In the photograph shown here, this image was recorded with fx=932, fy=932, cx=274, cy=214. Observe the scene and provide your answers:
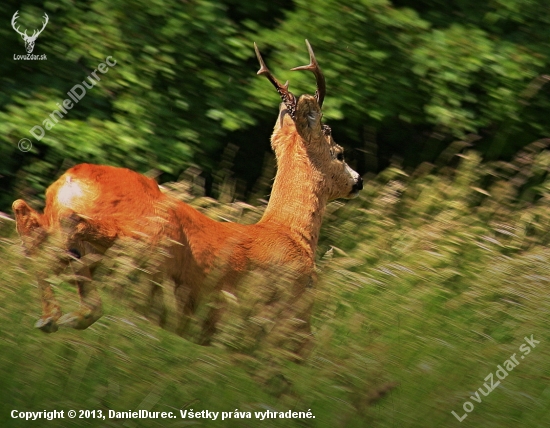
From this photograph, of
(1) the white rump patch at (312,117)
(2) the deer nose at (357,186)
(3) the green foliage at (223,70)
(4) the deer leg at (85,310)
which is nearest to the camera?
(4) the deer leg at (85,310)

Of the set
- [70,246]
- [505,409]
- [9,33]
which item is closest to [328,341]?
[505,409]

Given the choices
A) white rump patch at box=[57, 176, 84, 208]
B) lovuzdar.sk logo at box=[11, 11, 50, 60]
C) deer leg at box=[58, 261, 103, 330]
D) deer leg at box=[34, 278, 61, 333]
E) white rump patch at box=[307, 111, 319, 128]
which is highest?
white rump patch at box=[307, 111, 319, 128]

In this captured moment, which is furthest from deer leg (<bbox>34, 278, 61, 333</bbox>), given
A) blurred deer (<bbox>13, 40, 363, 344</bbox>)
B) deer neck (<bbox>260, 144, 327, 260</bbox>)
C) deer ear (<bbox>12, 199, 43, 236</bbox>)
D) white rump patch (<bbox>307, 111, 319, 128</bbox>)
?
white rump patch (<bbox>307, 111, 319, 128</bbox>)

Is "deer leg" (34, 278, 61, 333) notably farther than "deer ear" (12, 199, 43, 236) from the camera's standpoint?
No

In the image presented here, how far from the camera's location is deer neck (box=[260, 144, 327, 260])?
19.2 ft

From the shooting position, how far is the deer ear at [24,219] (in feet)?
15.7

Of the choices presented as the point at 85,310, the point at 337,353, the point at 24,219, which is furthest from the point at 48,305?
the point at 337,353

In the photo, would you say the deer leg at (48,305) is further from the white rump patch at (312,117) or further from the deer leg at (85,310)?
the white rump patch at (312,117)

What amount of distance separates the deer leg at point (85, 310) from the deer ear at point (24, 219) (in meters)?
Result: 0.56

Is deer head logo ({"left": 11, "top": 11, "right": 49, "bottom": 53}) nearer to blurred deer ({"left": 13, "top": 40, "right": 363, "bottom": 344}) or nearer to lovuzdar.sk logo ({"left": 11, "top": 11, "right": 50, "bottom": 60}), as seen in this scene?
lovuzdar.sk logo ({"left": 11, "top": 11, "right": 50, "bottom": 60})

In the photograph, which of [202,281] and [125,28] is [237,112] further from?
[202,281]

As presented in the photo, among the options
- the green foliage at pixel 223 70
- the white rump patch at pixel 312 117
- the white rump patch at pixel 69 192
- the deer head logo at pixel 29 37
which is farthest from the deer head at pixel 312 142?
the deer head logo at pixel 29 37

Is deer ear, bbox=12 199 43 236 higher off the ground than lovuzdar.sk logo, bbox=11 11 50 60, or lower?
higher

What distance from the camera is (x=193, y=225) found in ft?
16.5
